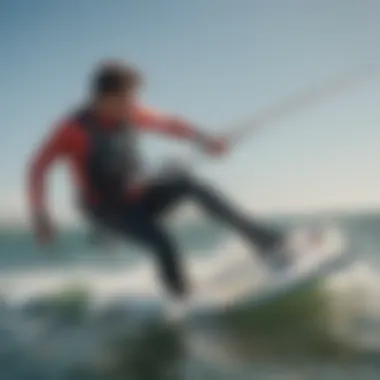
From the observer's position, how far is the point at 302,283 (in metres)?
1.68

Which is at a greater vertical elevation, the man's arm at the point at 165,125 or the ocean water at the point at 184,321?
the man's arm at the point at 165,125

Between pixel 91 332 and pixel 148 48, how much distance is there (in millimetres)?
512

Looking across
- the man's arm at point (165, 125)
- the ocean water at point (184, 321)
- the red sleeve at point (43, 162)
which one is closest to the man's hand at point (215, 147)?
the man's arm at point (165, 125)

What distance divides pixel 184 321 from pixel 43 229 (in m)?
0.29

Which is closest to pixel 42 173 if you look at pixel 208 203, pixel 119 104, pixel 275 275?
pixel 119 104

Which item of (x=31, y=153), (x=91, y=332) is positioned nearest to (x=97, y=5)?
(x=31, y=153)

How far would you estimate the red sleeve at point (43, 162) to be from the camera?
171 cm

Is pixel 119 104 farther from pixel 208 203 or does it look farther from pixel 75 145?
pixel 208 203

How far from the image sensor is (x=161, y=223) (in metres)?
1.70

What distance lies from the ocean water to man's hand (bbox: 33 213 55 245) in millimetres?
16

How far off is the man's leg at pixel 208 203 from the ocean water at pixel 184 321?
0.02m

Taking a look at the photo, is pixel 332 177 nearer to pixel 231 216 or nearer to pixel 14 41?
pixel 231 216

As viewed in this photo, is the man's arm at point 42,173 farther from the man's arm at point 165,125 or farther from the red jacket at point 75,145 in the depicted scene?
the man's arm at point 165,125

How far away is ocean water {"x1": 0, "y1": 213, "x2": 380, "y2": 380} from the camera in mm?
1661
